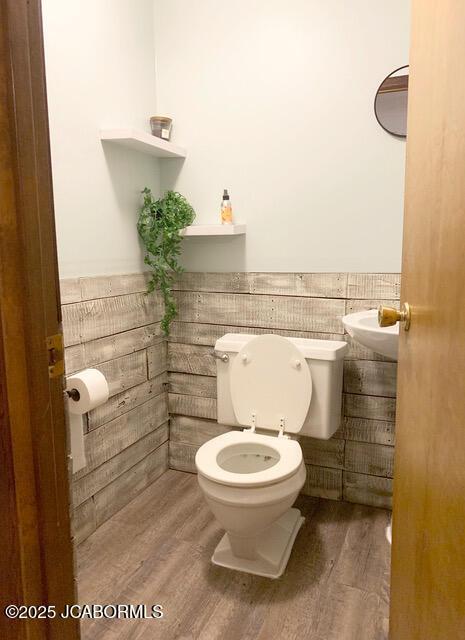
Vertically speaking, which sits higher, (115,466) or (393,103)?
(393,103)

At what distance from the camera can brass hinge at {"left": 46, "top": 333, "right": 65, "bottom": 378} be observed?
0.69 meters

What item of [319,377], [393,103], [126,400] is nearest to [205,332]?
[126,400]

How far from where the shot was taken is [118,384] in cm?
209

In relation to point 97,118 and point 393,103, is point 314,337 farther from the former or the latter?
point 97,118

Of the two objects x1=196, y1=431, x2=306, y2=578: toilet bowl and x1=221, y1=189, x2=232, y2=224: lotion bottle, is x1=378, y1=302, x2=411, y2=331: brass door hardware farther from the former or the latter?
x1=221, y1=189, x2=232, y2=224: lotion bottle

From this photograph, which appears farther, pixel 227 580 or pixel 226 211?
pixel 226 211

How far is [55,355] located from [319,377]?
142 cm

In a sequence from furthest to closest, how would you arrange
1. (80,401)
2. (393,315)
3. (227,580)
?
1. (227,580)
2. (80,401)
3. (393,315)

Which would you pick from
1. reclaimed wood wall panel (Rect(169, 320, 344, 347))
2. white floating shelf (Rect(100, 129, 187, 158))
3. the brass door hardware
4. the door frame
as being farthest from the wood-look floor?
white floating shelf (Rect(100, 129, 187, 158))

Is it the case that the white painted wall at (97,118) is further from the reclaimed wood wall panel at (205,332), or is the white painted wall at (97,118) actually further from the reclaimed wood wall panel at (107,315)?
the reclaimed wood wall panel at (205,332)

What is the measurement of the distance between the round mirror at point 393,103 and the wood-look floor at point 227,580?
5.73 feet

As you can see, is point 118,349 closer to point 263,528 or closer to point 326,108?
point 263,528

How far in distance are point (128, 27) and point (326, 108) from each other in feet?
3.22

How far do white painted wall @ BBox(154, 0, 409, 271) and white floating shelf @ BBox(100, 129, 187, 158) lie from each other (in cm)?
10
